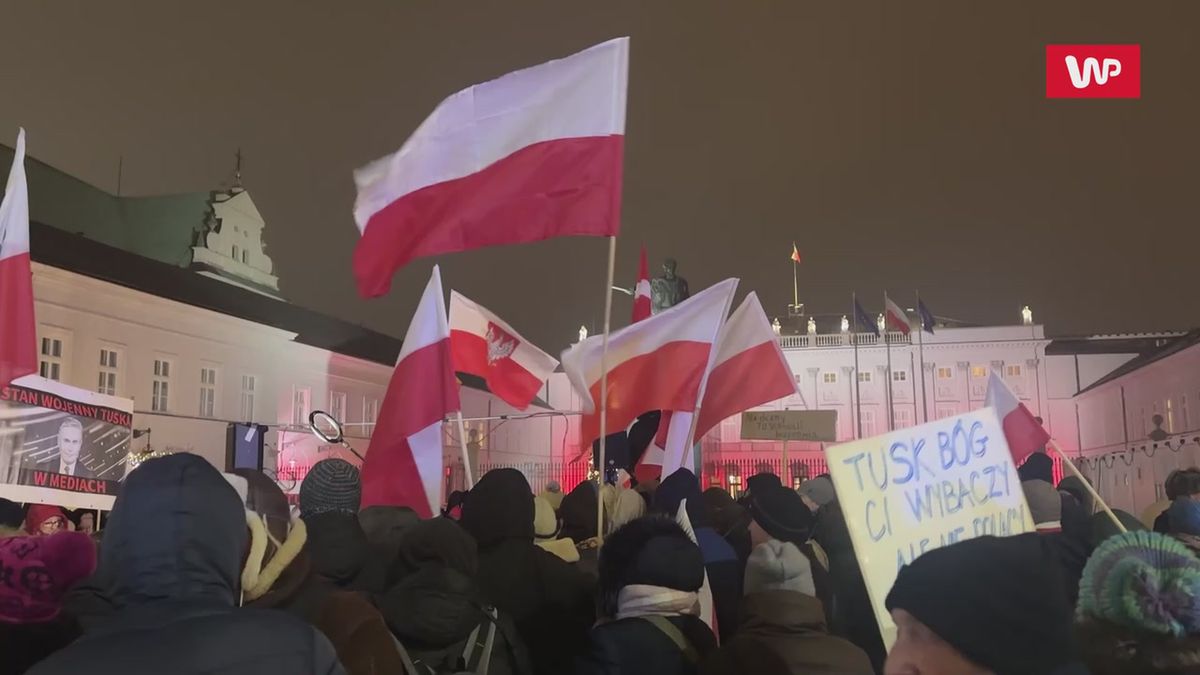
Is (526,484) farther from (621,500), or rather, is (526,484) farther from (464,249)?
(464,249)

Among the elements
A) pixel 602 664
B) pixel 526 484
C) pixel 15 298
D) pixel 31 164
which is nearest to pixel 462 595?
pixel 602 664

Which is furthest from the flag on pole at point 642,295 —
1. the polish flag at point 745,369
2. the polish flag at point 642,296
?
the polish flag at point 745,369

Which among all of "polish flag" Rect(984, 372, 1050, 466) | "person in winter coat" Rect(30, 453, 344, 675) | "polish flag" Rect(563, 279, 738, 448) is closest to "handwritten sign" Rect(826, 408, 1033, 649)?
"person in winter coat" Rect(30, 453, 344, 675)

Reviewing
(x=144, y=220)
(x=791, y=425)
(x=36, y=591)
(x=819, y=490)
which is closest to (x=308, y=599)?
(x=36, y=591)

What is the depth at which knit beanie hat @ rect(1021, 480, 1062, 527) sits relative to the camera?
5109 mm

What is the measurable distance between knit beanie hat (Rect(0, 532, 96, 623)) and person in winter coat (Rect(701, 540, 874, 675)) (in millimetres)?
1785

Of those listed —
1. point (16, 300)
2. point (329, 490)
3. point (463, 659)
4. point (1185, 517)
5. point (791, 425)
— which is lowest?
point (463, 659)

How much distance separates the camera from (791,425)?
15688 mm

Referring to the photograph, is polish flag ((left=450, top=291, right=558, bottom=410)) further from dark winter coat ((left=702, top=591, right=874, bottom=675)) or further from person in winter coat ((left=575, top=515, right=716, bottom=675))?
dark winter coat ((left=702, top=591, right=874, bottom=675))

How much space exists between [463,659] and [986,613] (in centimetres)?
186

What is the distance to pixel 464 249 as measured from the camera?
586cm

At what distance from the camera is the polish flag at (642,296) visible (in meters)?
10.6

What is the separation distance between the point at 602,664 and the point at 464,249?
3.41 meters

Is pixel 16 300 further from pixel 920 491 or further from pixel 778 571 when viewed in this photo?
pixel 920 491
